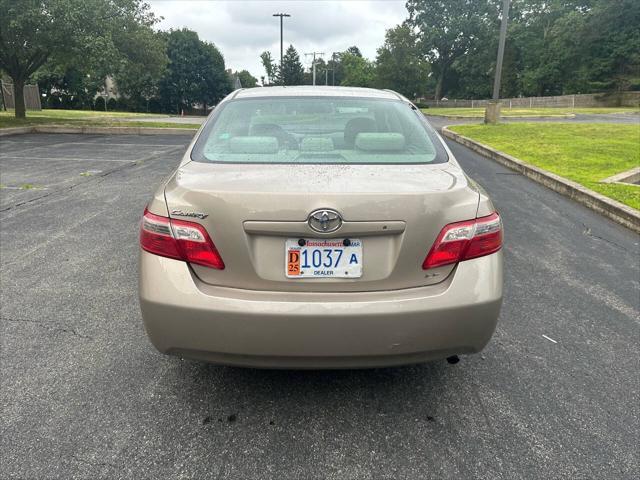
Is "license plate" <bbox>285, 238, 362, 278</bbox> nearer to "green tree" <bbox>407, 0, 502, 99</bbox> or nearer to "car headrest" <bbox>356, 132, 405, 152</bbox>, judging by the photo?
"car headrest" <bbox>356, 132, 405, 152</bbox>

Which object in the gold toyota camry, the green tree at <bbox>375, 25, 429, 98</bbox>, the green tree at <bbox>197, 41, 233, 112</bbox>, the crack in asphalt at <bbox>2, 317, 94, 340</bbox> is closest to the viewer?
the gold toyota camry

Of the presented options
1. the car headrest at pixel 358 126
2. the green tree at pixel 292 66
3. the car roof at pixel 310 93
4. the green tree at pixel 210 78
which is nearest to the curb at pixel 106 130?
the car roof at pixel 310 93

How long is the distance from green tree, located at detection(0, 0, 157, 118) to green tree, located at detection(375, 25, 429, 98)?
50.4m

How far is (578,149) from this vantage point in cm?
1195

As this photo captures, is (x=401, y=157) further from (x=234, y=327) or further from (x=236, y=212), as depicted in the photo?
(x=234, y=327)

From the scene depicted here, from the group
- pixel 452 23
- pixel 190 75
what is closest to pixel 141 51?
pixel 190 75

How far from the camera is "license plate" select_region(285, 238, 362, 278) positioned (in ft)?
6.85

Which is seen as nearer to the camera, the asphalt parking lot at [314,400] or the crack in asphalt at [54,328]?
the asphalt parking lot at [314,400]

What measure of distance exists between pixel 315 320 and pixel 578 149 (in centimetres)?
1198

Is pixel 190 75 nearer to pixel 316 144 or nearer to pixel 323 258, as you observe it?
pixel 316 144

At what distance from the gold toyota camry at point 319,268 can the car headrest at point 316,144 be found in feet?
1.58

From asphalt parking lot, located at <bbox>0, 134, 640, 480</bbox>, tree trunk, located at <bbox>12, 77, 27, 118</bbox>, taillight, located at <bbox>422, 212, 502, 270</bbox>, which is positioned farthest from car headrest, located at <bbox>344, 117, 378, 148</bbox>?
tree trunk, located at <bbox>12, 77, 27, 118</bbox>

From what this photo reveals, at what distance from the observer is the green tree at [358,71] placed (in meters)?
84.6

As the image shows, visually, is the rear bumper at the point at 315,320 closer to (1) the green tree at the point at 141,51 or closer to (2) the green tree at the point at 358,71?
(1) the green tree at the point at 141,51
